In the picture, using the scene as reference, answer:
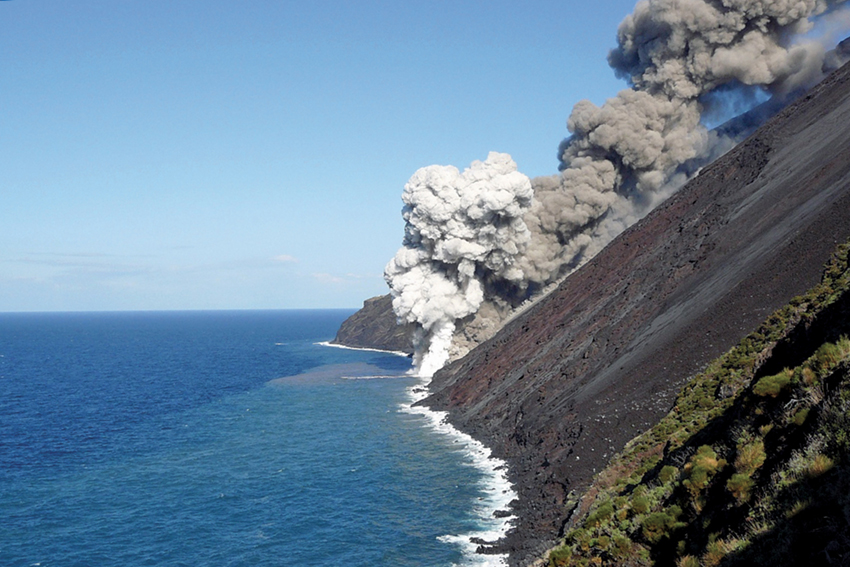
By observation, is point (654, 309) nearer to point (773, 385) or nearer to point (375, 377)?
point (773, 385)

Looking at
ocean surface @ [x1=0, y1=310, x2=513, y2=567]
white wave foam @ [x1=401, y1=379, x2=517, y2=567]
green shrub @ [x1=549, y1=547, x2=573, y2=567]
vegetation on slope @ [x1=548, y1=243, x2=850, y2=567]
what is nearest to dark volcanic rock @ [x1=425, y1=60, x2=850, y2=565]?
white wave foam @ [x1=401, y1=379, x2=517, y2=567]

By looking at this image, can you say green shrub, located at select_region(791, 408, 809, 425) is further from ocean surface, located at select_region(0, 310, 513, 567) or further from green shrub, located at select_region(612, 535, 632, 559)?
ocean surface, located at select_region(0, 310, 513, 567)

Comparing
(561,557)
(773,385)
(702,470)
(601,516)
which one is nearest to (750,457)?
(702,470)

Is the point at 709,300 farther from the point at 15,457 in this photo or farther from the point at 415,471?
the point at 15,457

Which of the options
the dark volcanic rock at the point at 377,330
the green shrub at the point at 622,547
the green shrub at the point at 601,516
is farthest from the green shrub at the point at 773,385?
the dark volcanic rock at the point at 377,330

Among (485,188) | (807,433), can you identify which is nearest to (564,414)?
(807,433)

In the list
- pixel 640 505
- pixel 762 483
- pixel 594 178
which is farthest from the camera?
pixel 594 178
